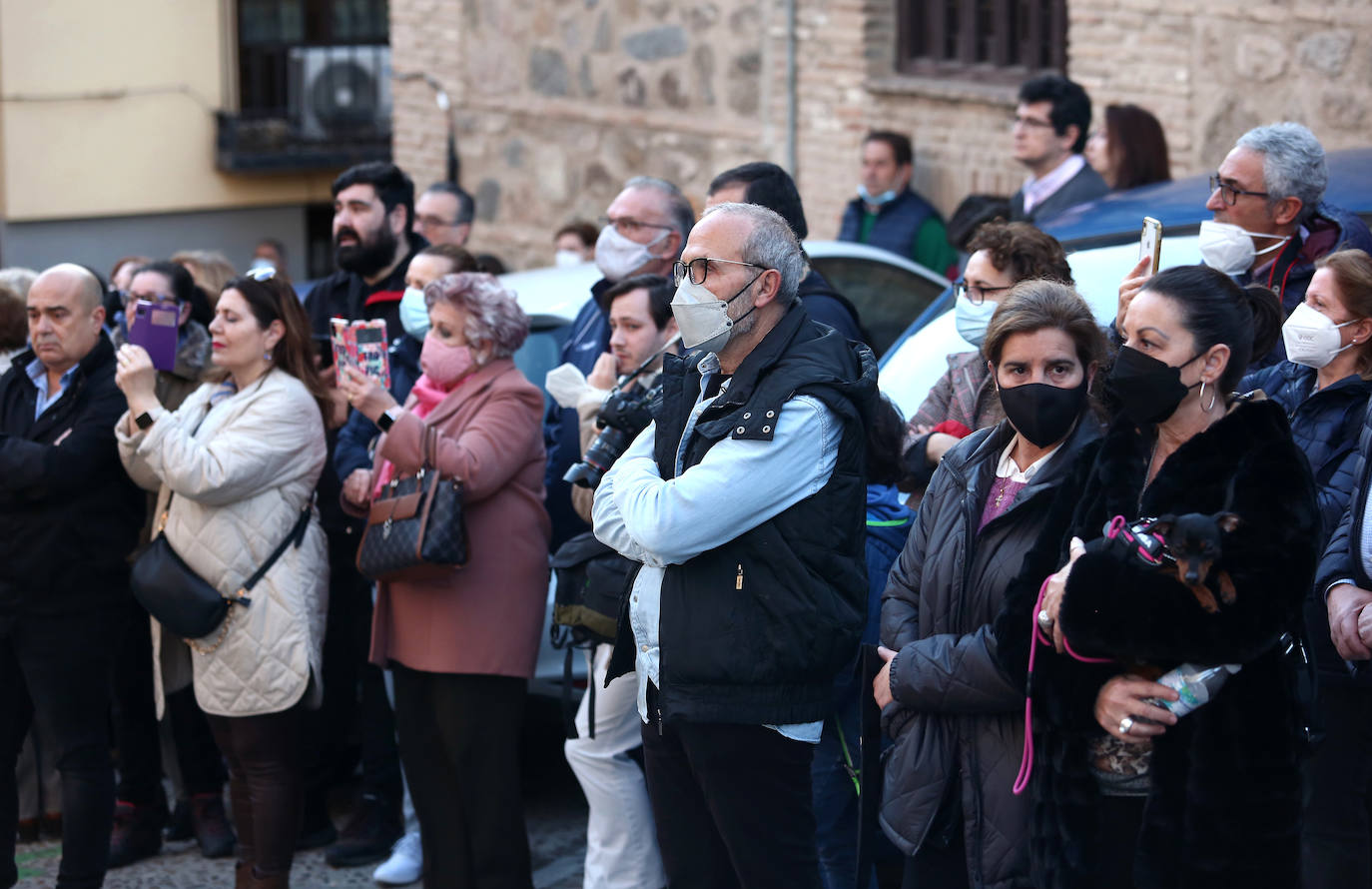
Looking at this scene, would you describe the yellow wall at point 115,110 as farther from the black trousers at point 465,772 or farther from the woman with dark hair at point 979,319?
the woman with dark hair at point 979,319

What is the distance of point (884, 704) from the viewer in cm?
364

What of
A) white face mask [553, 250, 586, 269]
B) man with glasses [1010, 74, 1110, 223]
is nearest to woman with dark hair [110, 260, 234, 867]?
white face mask [553, 250, 586, 269]

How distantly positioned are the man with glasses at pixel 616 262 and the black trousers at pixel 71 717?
58.9 inches

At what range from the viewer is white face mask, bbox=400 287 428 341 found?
17.9 ft

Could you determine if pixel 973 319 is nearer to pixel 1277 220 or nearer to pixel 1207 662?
pixel 1277 220

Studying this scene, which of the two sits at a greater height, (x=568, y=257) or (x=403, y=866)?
(x=568, y=257)

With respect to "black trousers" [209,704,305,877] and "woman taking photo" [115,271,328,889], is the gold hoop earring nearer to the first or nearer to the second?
"woman taking photo" [115,271,328,889]

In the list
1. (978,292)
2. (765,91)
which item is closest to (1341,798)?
(978,292)

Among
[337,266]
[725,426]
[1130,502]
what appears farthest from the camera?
Result: [337,266]

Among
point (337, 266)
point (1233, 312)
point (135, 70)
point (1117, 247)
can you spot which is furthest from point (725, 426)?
point (135, 70)

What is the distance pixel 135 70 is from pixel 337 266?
1369 centimetres

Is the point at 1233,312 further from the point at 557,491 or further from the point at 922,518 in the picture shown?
the point at 557,491

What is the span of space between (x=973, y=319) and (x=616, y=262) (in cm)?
137

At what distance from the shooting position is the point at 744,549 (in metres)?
3.52
